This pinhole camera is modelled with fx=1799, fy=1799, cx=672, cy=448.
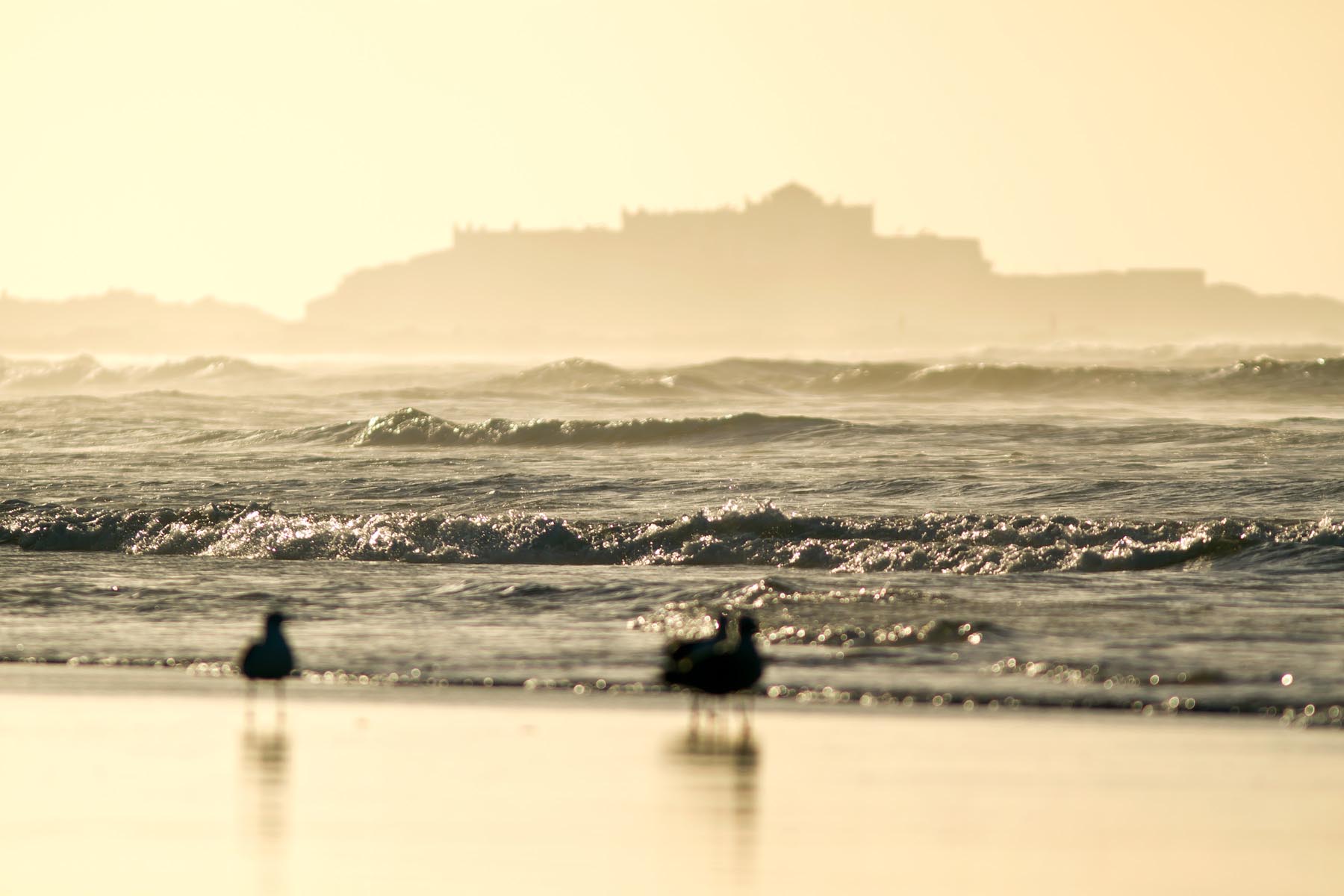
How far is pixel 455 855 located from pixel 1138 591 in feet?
30.6

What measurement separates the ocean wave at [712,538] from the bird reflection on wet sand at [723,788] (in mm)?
8697

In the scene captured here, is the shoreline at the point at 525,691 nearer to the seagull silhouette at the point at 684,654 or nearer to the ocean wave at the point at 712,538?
the seagull silhouette at the point at 684,654

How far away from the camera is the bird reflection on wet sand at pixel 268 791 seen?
22.0ft

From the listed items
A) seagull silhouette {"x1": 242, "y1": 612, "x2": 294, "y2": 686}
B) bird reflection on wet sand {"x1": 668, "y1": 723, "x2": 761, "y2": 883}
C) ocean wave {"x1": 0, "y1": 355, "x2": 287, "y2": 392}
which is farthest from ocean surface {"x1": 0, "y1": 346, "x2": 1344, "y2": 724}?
ocean wave {"x1": 0, "y1": 355, "x2": 287, "y2": 392}

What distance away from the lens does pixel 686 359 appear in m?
133

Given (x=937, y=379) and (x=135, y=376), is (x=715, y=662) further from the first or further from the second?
(x=135, y=376)

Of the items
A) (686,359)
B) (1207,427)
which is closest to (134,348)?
(686,359)

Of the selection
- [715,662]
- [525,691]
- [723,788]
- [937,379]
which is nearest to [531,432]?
[937,379]

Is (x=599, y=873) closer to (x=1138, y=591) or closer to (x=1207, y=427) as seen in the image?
(x=1138, y=591)

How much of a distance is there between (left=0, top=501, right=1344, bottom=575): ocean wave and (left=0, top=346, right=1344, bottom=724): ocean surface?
47 mm

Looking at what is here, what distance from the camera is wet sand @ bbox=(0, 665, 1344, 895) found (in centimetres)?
655

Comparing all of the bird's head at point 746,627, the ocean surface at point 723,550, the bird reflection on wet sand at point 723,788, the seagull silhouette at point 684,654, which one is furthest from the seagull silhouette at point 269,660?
the bird's head at point 746,627

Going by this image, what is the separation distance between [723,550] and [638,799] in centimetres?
1102

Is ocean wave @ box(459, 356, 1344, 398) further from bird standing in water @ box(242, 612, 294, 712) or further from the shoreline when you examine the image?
bird standing in water @ box(242, 612, 294, 712)
